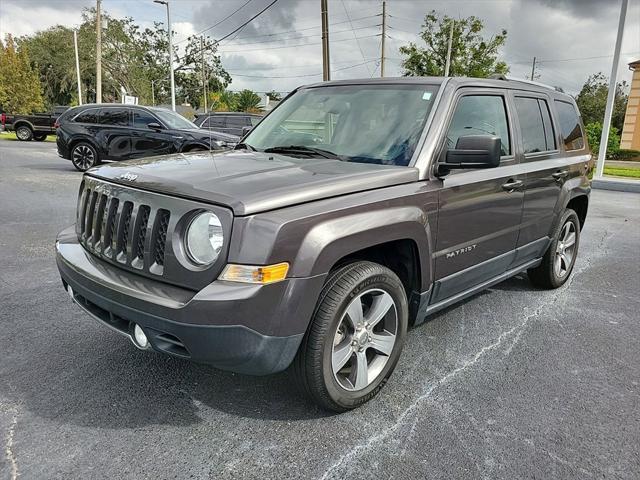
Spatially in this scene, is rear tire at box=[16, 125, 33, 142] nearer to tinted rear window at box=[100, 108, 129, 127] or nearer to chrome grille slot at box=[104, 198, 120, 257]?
tinted rear window at box=[100, 108, 129, 127]

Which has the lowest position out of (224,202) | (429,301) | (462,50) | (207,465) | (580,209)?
(207,465)

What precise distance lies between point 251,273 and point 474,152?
5.04ft

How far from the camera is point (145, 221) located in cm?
252

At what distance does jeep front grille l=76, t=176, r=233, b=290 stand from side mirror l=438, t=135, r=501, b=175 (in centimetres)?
148

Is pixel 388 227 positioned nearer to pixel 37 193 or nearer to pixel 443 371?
pixel 443 371

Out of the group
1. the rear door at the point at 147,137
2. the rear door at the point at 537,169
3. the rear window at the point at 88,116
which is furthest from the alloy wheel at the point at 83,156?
the rear door at the point at 537,169

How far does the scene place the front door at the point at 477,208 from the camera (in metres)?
3.20

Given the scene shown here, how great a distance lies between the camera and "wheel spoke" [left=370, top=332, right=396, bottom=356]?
9.32ft

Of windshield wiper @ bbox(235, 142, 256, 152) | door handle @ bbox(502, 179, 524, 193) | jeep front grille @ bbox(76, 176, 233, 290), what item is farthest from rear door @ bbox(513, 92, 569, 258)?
jeep front grille @ bbox(76, 176, 233, 290)

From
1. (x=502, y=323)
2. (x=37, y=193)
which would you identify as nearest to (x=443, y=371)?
(x=502, y=323)

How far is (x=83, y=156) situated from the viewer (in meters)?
12.7

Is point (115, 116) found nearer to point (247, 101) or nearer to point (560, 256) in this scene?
point (560, 256)

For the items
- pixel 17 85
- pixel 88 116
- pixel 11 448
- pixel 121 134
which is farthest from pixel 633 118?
pixel 17 85

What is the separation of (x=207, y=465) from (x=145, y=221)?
119 centimetres
